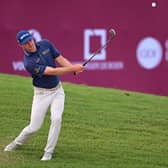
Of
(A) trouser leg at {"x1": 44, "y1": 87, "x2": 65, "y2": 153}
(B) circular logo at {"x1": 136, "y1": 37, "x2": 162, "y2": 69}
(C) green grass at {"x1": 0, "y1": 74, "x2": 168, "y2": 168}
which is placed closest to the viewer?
(A) trouser leg at {"x1": 44, "y1": 87, "x2": 65, "y2": 153}

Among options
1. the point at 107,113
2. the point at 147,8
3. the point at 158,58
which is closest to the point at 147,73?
the point at 158,58

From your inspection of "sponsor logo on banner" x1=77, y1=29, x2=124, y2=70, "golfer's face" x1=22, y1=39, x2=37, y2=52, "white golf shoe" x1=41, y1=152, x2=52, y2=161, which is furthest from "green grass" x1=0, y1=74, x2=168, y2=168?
"sponsor logo on banner" x1=77, y1=29, x2=124, y2=70

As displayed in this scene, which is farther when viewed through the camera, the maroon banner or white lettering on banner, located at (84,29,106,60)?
white lettering on banner, located at (84,29,106,60)

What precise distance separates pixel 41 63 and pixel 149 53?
9732 millimetres

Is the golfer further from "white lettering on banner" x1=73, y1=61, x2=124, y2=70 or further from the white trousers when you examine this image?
"white lettering on banner" x1=73, y1=61, x2=124, y2=70

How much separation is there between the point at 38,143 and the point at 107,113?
8.64ft

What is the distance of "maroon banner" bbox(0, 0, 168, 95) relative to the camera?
1586 centimetres

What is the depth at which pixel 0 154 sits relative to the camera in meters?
8.45

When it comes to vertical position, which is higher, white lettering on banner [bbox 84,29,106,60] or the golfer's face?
the golfer's face

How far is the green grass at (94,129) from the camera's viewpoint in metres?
8.47

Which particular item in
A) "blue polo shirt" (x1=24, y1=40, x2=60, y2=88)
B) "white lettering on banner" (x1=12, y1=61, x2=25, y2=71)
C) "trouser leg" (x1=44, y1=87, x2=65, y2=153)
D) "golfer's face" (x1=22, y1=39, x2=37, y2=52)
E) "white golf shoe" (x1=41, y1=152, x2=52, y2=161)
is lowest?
"white lettering on banner" (x1=12, y1=61, x2=25, y2=71)

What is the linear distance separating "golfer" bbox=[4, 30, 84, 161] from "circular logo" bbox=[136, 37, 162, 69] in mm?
9103

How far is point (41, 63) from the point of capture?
Answer: 314 inches

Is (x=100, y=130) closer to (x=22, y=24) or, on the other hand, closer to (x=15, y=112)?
(x=15, y=112)
